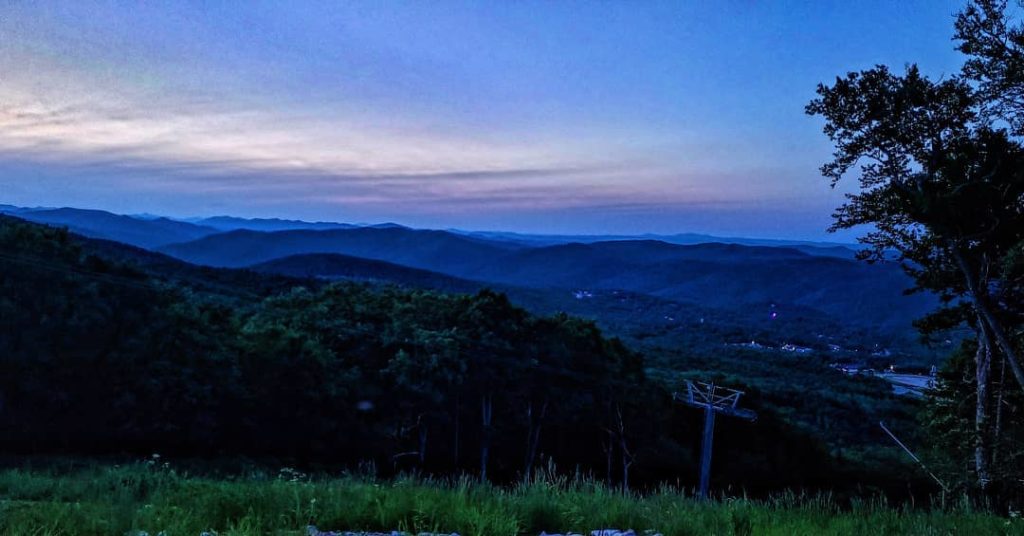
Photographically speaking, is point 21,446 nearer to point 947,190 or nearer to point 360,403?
point 360,403

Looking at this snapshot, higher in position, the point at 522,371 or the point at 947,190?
the point at 947,190

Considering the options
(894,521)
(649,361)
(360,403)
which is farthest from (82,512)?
(649,361)

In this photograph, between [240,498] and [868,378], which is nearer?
[240,498]

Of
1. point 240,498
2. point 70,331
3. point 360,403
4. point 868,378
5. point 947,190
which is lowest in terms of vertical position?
point 868,378

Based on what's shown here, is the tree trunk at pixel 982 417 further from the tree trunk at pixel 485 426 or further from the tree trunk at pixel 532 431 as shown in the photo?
the tree trunk at pixel 485 426

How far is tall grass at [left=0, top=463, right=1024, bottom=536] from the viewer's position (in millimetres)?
4793

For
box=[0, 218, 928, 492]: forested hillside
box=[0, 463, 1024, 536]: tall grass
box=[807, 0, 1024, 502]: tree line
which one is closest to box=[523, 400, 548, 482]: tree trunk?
box=[0, 218, 928, 492]: forested hillside

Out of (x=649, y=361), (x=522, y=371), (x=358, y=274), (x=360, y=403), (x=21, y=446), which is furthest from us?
(x=358, y=274)

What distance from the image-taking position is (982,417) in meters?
15.4

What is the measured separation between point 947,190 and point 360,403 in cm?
2192

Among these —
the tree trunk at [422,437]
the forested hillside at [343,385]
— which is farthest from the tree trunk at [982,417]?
the tree trunk at [422,437]

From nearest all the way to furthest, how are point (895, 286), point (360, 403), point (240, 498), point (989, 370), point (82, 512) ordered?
point (82, 512) < point (240, 498) < point (989, 370) < point (360, 403) < point (895, 286)

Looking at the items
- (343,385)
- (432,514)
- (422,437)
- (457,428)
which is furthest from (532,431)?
(432,514)

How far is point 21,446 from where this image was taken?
19.1m
